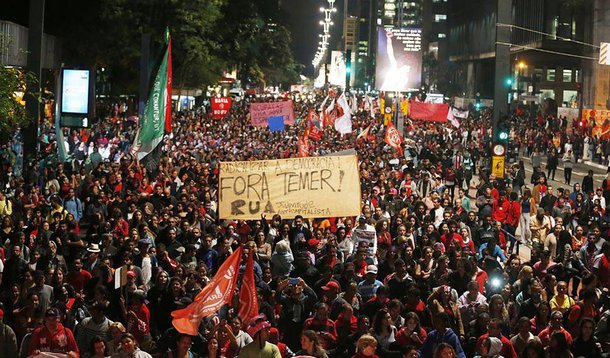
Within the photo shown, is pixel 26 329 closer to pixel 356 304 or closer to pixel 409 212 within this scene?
pixel 356 304

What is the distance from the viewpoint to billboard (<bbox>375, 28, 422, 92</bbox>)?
54.2 meters

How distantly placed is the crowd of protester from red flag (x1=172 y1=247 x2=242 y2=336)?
0.17m

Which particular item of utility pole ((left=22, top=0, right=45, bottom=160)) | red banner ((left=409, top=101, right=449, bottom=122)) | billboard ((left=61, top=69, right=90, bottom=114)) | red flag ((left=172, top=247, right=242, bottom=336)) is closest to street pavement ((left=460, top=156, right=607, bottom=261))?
red banner ((left=409, top=101, right=449, bottom=122))

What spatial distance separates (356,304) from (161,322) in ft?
6.62

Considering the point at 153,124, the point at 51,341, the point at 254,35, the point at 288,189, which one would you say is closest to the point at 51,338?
the point at 51,341

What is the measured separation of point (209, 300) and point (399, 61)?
44431mm

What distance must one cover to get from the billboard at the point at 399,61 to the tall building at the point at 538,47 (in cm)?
1651

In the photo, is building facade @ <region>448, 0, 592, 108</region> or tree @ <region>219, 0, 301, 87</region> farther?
building facade @ <region>448, 0, 592, 108</region>

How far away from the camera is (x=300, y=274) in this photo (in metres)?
13.7

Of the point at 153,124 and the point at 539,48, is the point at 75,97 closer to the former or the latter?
the point at 153,124

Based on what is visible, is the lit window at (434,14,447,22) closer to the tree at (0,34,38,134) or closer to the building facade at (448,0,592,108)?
the building facade at (448,0,592,108)

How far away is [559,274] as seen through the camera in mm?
14930

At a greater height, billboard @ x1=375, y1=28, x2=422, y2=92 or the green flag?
billboard @ x1=375, y1=28, x2=422, y2=92

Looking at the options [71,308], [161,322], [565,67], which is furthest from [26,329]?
[565,67]
